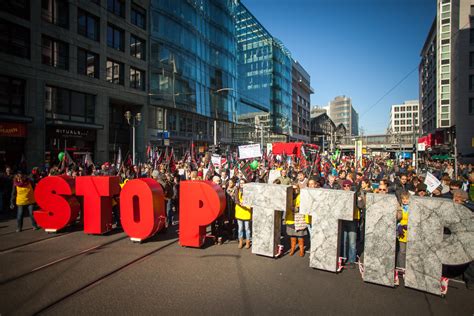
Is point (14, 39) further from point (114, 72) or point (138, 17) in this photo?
point (138, 17)

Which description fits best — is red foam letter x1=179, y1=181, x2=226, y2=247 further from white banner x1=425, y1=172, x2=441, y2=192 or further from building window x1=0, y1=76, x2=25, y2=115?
building window x1=0, y1=76, x2=25, y2=115

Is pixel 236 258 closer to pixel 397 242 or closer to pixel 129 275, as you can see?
pixel 129 275

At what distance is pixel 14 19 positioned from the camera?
18.0 meters

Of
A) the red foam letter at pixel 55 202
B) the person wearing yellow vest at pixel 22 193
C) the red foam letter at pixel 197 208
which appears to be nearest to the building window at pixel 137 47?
the person wearing yellow vest at pixel 22 193

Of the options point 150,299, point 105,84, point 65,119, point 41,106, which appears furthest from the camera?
point 105,84

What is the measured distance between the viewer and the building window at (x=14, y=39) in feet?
57.9

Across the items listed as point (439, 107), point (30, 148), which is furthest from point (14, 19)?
point (439, 107)

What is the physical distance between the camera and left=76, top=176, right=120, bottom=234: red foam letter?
7648 mm

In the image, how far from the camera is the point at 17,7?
18.3 metres

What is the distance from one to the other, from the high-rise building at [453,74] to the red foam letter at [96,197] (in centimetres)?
4010

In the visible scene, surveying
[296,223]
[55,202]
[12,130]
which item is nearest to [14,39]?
[12,130]

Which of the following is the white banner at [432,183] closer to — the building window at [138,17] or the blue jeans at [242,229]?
the blue jeans at [242,229]

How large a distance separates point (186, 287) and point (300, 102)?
8701 cm

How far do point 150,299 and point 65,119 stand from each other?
22.1m
